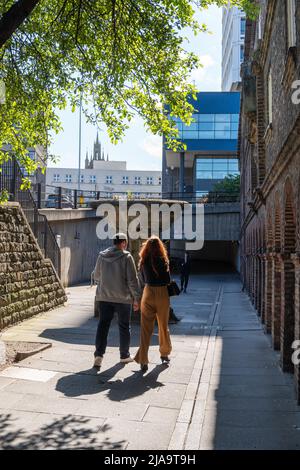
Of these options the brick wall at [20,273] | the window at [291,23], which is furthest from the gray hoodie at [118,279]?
the window at [291,23]

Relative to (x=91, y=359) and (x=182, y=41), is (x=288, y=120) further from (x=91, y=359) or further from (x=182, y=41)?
(x=91, y=359)

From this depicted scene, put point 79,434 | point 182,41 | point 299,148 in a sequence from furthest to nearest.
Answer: point 182,41 < point 299,148 < point 79,434

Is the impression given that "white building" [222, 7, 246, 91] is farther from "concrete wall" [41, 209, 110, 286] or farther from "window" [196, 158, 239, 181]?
"concrete wall" [41, 209, 110, 286]

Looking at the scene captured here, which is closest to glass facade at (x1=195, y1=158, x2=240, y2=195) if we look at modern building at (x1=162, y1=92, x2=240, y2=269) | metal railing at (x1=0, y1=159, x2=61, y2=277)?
modern building at (x1=162, y1=92, x2=240, y2=269)

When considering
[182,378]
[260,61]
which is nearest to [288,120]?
[182,378]

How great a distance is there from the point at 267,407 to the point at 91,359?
2.90 metres

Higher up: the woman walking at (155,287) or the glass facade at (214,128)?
the glass facade at (214,128)

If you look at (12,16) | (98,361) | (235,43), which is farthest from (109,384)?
(235,43)

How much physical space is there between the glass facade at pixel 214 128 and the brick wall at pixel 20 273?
39767 mm

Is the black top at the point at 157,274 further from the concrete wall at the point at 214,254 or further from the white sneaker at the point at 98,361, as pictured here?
the concrete wall at the point at 214,254

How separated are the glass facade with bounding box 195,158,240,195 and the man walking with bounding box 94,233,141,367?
47472 millimetres

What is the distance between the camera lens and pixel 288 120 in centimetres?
736

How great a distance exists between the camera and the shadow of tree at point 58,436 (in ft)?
14.0

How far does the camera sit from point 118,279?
23.0 ft
